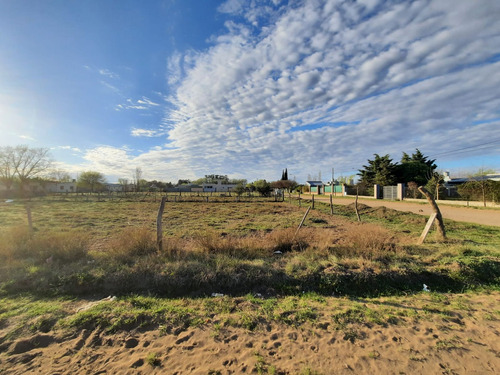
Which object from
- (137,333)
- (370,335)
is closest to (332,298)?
(370,335)

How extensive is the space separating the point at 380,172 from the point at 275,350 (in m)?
40.9

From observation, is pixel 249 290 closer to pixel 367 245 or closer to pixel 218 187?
pixel 367 245

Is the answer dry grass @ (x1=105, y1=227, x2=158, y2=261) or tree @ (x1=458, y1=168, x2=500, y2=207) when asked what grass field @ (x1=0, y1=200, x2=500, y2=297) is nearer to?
dry grass @ (x1=105, y1=227, x2=158, y2=261)

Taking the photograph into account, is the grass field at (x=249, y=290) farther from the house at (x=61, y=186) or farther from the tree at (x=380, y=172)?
the house at (x=61, y=186)

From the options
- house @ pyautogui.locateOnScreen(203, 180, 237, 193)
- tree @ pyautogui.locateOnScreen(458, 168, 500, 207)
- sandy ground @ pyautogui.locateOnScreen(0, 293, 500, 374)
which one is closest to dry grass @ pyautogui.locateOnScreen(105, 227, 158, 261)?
sandy ground @ pyautogui.locateOnScreen(0, 293, 500, 374)

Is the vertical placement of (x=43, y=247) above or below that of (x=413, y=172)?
→ below

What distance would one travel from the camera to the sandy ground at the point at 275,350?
2719 millimetres

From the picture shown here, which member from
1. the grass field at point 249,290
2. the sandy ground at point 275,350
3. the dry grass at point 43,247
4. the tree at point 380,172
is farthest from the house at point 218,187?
the sandy ground at point 275,350

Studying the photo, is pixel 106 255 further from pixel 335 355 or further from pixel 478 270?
pixel 478 270

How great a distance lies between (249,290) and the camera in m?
4.96

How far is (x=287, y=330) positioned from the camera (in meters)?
3.42

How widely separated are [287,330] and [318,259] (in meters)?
3.11

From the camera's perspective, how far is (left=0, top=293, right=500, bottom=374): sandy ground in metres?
2.72

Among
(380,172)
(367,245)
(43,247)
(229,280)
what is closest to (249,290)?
(229,280)
